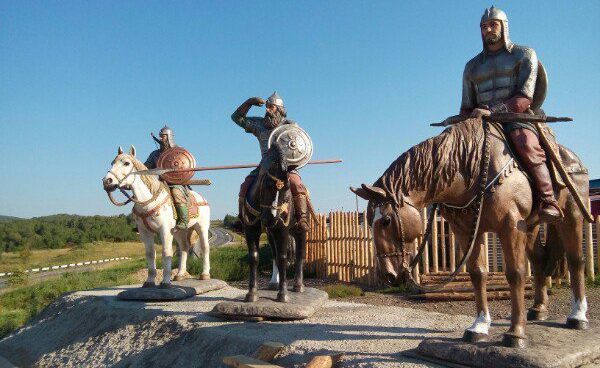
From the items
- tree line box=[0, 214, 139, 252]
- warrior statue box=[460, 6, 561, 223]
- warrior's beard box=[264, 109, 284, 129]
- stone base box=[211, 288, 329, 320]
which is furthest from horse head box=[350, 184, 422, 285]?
tree line box=[0, 214, 139, 252]

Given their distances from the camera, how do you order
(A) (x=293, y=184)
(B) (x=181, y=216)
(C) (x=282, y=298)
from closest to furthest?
(C) (x=282, y=298), (A) (x=293, y=184), (B) (x=181, y=216)

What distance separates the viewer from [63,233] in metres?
38.7

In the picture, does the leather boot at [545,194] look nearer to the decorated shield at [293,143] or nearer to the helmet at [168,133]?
the decorated shield at [293,143]

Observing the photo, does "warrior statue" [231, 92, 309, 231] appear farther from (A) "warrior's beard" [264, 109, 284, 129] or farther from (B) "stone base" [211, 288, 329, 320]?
(B) "stone base" [211, 288, 329, 320]

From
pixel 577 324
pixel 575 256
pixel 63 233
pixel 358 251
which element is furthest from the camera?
pixel 63 233

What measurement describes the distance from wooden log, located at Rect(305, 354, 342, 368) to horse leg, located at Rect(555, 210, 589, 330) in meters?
2.16

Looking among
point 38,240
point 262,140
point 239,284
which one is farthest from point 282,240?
point 38,240

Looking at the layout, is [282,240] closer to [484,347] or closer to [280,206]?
[280,206]

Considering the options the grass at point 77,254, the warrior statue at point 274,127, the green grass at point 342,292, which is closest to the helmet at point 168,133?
the warrior statue at point 274,127

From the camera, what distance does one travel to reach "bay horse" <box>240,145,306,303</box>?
18.4 ft

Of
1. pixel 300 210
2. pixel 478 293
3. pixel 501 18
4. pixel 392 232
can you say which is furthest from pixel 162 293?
pixel 501 18

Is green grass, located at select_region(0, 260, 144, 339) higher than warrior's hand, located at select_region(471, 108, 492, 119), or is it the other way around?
warrior's hand, located at select_region(471, 108, 492, 119)

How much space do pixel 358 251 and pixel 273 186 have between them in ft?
22.8

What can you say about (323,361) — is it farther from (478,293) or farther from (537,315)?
(537,315)
